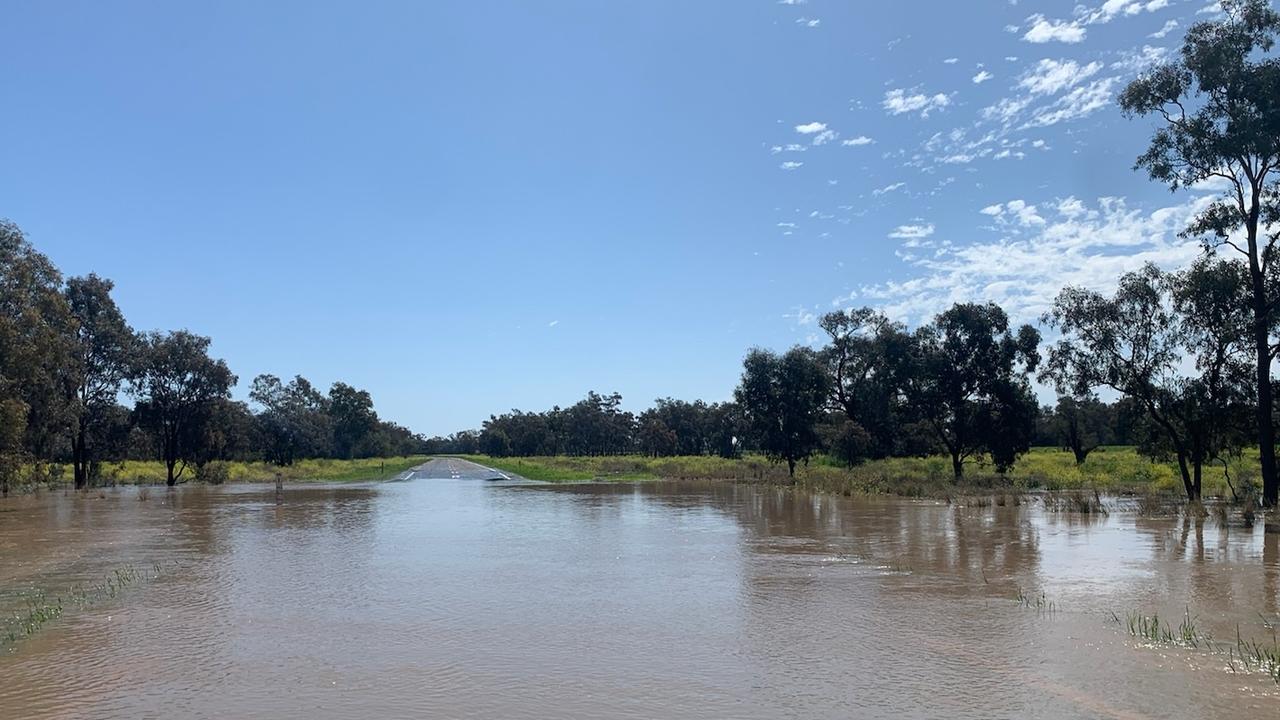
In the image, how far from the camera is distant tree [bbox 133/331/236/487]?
5366 centimetres

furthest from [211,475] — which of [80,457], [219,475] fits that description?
[80,457]

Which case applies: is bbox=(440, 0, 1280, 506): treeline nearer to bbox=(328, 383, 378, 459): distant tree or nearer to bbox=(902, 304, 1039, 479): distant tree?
bbox=(902, 304, 1039, 479): distant tree

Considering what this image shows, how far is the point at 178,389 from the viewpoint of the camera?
54.6 m

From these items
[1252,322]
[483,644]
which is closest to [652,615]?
[483,644]

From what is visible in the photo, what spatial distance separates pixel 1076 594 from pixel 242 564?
50.6 feet

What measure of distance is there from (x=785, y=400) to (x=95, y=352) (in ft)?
135

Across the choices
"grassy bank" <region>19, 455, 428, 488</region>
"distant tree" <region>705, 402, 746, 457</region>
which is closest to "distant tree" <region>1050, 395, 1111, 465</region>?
"distant tree" <region>705, 402, 746, 457</region>

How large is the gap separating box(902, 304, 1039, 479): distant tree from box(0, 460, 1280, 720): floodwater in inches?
867

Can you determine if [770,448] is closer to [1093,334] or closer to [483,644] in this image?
[1093,334]

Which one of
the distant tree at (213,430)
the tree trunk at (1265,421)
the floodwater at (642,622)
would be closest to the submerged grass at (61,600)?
the floodwater at (642,622)

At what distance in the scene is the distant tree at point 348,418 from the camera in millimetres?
121000

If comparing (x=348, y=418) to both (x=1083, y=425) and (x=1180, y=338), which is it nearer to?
(x=1083, y=425)

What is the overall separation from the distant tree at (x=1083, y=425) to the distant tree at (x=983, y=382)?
2312cm

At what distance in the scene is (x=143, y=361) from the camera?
51656 mm
